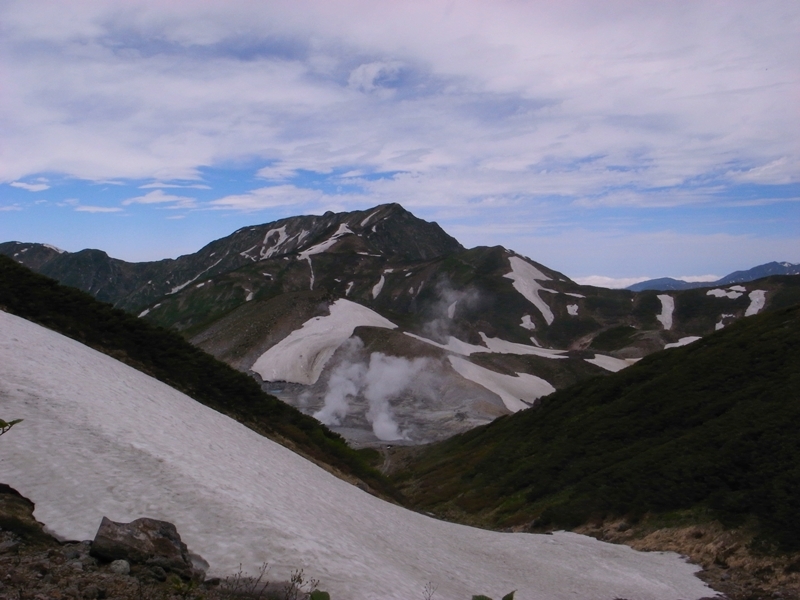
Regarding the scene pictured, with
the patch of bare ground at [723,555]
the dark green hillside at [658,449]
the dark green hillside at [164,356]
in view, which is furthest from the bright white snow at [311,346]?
the patch of bare ground at [723,555]

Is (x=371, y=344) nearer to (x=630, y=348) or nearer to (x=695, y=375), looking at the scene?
(x=695, y=375)

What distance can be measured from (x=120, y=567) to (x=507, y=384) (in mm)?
106493

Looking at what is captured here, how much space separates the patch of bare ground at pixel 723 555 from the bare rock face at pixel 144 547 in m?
→ 21.0

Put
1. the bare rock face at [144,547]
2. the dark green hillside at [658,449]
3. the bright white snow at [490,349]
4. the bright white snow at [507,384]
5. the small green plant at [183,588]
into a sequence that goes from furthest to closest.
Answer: the bright white snow at [490,349] → the bright white snow at [507,384] → the dark green hillside at [658,449] → the bare rock face at [144,547] → the small green plant at [183,588]

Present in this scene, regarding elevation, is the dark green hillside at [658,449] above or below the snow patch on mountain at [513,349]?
below

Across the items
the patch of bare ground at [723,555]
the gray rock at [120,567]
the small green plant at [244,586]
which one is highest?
the gray rock at [120,567]

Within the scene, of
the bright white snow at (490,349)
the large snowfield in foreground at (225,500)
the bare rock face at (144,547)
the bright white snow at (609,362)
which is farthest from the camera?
the bright white snow at (609,362)

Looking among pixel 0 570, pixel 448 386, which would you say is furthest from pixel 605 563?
pixel 448 386

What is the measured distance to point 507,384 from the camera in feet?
370

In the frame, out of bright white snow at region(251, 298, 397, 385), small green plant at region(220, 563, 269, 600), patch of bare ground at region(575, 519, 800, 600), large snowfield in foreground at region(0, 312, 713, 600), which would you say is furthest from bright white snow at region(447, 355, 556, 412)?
small green plant at region(220, 563, 269, 600)

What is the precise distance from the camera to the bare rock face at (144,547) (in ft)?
33.7

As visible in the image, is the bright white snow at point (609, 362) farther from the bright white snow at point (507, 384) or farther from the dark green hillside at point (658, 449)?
the dark green hillside at point (658, 449)

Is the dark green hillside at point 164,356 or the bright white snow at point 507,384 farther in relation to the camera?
the bright white snow at point 507,384

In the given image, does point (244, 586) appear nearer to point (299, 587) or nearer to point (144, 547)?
point (299, 587)
